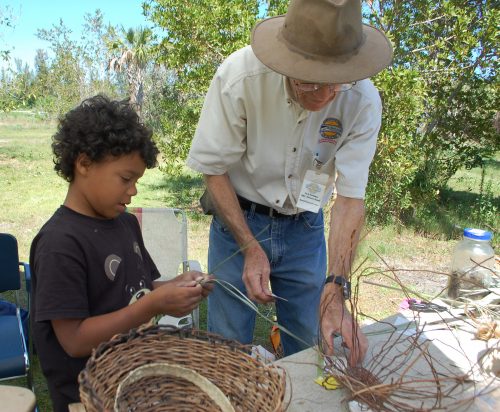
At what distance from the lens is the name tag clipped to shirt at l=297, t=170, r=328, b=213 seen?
2025mm

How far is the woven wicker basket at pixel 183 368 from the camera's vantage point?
3.87 feet

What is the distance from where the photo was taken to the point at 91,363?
1.10 metres

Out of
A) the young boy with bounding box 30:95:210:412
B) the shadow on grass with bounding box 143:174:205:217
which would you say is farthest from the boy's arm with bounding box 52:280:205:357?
the shadow on grass with bounding box 143:174:205:217

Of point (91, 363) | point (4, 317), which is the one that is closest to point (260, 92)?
point (91, 363)

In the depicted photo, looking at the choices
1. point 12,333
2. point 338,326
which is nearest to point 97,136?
point 338,326

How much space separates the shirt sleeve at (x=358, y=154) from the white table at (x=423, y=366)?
561 millimetres

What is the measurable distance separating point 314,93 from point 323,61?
0.49ft

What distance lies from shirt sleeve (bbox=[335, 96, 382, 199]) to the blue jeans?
0.97 ft

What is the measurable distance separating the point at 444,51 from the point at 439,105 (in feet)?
3.17

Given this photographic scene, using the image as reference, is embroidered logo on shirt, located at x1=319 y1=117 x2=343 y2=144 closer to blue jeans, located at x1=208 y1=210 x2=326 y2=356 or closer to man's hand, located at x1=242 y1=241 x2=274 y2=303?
blue jeans, located at x1=208 y1=210 x2=326 y2=356

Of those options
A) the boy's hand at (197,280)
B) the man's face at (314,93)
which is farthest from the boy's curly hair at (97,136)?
the man's face at (314,93)

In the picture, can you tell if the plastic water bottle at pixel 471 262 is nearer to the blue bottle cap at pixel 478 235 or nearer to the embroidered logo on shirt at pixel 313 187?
the blue bottle cap at pixel 478 235

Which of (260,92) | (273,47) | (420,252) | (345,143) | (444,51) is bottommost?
(420,252)

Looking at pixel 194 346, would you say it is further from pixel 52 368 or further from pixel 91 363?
pixel 52 368
